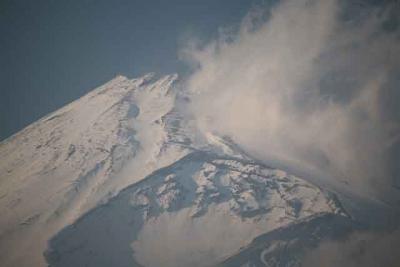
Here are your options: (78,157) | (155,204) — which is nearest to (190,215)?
(155,204)

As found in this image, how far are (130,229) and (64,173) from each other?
72.6 ft

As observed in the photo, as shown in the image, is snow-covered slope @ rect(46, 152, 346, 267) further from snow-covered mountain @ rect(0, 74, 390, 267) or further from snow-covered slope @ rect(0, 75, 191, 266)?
snow-covered slope @ rect(0, 75, 191, 266)

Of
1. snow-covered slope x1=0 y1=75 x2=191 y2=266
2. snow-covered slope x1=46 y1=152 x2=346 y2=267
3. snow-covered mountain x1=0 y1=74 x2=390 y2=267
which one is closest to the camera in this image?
snow-covered slope x1=46 y1=152 x2=346 y2=267

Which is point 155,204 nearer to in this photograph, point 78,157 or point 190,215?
point 190,215

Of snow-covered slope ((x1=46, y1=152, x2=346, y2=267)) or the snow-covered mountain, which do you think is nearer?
snow-covered slope ((x1=46, y1=152, x2=346, y2=267))

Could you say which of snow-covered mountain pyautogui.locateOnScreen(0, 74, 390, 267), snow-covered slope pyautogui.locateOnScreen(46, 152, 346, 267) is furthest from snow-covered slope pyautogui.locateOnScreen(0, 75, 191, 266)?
snow-covered slope pyautogui.locateOnScreen(46, 152, 346, 267)

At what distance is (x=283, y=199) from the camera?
84500mm

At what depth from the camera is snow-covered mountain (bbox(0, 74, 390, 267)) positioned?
255ft

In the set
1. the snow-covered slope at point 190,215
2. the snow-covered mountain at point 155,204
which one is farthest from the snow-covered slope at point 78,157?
the snow-covered slope at point 190,215

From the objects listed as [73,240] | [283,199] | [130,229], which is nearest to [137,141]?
[130,229]

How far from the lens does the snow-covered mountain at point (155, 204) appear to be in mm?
77625

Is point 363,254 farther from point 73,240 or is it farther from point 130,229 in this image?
point 73,240

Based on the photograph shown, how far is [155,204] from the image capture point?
3477 inches

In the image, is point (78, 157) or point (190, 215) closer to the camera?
point (190, 215)
